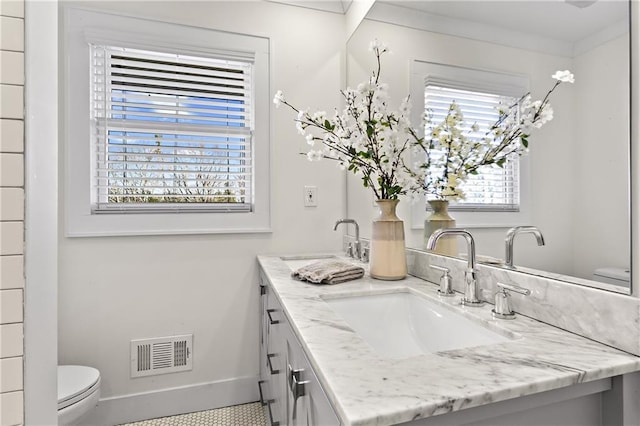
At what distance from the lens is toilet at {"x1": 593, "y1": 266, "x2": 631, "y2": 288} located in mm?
734

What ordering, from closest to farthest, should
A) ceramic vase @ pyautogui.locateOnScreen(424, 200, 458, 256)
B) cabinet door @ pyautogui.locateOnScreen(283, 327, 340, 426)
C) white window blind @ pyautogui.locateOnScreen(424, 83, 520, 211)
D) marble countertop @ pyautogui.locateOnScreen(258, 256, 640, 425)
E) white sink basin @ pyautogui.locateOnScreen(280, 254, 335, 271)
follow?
1. marble countertop @ pyautogui.locateOnScreen(258, 256, 640, 425)
2. cabinet door @ pyautogui.locateOnScreen(283, 327, 340, 426)
3. white window blind @ pyautogui.locateOnScreen(424, 83, 520, 211)
4. ceramic vase @ pyautogui.locateOnScreen(424, 200, 458, 256)
5. white sink basin @ pyautogui.locateOnScreen(280, 254, 335, 271)

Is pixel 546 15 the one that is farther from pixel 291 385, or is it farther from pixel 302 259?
pixel 302 259

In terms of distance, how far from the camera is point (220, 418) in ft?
6.01

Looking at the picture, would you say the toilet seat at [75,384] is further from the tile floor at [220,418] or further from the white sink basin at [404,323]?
the white sink basin at [404,323]

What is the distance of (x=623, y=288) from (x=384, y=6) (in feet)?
5.17

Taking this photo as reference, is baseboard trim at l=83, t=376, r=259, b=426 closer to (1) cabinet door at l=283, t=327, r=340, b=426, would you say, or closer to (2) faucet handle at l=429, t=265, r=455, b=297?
(1) cabinet door at l=283, t=327, r=340, b=426

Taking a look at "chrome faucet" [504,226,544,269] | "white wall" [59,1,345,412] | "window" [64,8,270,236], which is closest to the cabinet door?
"chrome faucet" [504,226,544,269]

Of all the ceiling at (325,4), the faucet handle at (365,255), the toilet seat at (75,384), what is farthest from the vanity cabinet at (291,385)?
the ceiling at (325,4)

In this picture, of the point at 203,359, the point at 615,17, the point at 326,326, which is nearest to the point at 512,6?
the point at 615,17

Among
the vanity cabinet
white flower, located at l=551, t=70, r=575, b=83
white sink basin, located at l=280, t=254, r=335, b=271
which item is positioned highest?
white flower, located at l=551, t=70, r=575, b=83

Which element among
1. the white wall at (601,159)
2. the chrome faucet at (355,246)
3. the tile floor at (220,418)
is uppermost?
the white wall at (601,159)

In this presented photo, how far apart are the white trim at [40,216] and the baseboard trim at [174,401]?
137 centimetres

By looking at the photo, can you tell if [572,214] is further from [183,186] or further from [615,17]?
[183,186]

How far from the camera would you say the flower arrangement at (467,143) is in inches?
39.7
